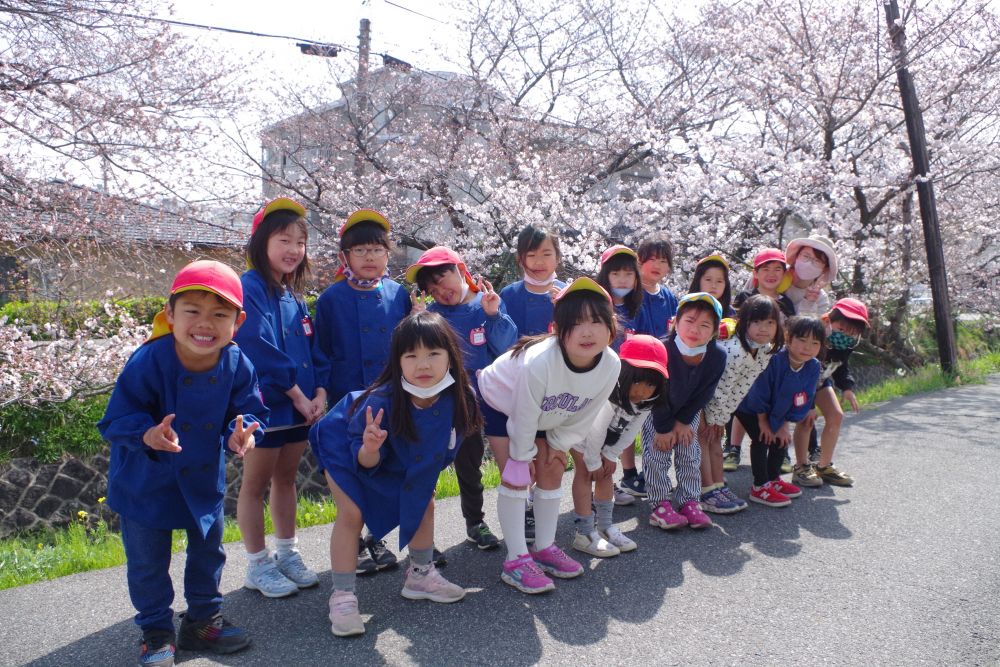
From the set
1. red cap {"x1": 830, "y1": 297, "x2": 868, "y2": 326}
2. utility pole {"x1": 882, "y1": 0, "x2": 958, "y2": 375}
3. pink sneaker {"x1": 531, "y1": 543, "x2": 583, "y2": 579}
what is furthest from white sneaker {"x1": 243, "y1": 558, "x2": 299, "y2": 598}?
utility pole {"x1": 882, "y1": 0, "x2": 958, "y2": 375}

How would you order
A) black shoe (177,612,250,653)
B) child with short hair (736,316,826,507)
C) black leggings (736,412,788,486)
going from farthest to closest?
black leggings (736,412,788,486) → child with short hair (736,316,826,507) → black shoe (177,612,250,653)

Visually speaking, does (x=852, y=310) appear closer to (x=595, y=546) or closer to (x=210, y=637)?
(x=595, y=546)

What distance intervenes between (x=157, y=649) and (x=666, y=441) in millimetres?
2553

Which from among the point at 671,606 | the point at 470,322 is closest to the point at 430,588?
the point at 671,606

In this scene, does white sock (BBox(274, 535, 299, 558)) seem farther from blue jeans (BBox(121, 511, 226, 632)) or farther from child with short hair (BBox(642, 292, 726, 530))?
child with short hair (BBox(642, 292, 726, 530))

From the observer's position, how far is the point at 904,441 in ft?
19.3

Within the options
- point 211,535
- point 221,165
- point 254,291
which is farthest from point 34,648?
point 221,165

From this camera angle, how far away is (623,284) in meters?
4.03

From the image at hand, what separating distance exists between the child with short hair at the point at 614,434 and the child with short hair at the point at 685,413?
231mm

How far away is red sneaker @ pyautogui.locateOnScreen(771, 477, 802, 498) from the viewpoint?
14.2ft

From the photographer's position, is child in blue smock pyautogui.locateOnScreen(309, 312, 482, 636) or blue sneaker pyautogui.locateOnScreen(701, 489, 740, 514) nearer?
child in blue smock pyautogui.locateOnScreen(309, 312, 482, 636)

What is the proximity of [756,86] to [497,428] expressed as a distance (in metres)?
8.54

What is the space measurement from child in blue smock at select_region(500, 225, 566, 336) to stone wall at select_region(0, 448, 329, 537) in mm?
2070

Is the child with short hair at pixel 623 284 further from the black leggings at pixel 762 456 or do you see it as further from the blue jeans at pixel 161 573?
the blue jeans at pixel 161 573
